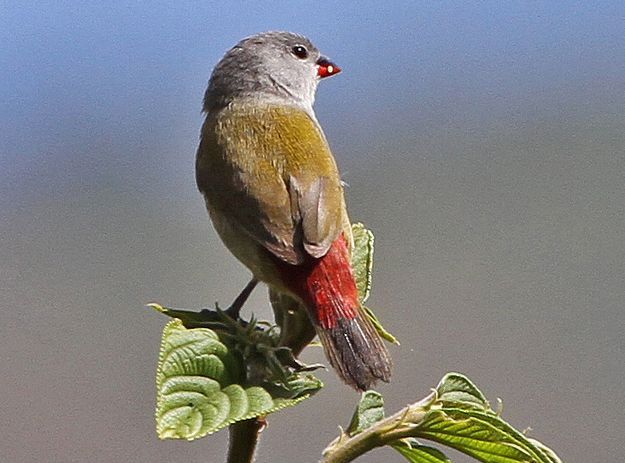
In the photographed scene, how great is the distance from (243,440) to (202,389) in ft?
0.35

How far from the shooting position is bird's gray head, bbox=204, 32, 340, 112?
11.2ft

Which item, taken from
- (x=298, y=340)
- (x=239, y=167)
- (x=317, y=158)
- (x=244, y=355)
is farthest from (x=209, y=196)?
(x=244, y=355)

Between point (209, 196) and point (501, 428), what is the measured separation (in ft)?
4.52

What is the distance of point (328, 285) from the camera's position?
86.0 inches

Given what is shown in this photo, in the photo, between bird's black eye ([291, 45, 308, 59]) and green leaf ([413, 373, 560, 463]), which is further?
bird's black eye ([291, 45, 308, 59])

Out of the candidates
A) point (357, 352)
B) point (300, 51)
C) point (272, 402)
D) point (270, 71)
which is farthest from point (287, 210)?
point (300, 51)

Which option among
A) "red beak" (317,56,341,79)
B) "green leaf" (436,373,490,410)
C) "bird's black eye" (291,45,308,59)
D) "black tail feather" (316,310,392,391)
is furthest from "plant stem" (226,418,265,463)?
"red beak" (317,56,341,79)

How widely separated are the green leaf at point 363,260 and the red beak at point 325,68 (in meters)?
1.79

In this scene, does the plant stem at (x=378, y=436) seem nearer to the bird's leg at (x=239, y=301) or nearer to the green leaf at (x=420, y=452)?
the green leaf at (x=420, y=452)

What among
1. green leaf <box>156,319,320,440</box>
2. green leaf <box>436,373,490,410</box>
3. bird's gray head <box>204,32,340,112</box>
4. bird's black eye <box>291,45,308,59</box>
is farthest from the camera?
bird's black eye <box>291,45,308,59</box>

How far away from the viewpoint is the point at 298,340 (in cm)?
200

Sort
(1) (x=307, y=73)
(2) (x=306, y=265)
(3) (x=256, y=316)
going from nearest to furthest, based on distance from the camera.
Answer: (3) (x=256, y=316), (2) (x=306, y=265), (1) (x=307, y=73)

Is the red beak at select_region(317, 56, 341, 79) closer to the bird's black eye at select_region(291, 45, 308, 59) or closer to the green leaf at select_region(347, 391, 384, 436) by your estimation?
the bird's black eye at select_region(291, 45, 308, 59)

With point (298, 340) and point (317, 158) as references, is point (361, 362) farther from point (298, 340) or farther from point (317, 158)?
point (317, 158)
